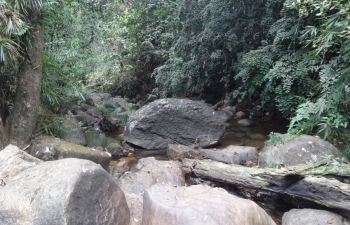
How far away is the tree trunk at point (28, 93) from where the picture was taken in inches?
163

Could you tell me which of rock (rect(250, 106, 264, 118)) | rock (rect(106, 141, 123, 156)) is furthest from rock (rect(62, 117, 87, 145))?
rock (rect(250, 106, 264, 118))

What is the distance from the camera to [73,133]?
546 centimetres

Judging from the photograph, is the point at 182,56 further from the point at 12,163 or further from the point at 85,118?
the point at 12,163

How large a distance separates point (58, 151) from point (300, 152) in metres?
3.45

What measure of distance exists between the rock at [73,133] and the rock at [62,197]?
289 centimetres

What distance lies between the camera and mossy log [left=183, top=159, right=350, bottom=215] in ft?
9.27

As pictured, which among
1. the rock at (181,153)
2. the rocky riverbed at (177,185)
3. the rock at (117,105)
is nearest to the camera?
the rocky riverbed at (177,185)

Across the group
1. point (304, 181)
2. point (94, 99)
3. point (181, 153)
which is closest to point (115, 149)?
point (181, 153)

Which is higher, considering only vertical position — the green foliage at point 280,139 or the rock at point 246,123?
the green foliage at point 280,139

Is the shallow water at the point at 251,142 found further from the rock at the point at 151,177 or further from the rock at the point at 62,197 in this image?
the rock at the point at 62,197

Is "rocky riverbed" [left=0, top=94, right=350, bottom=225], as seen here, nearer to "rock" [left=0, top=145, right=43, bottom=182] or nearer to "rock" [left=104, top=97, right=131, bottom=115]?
"rock" [left=0, top=145, right=43, bottom=182]

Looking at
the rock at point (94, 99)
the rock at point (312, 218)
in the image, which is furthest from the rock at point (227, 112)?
the rock at point (312, 218)

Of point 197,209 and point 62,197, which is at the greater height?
point 62,197

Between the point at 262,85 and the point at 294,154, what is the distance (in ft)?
9.57
